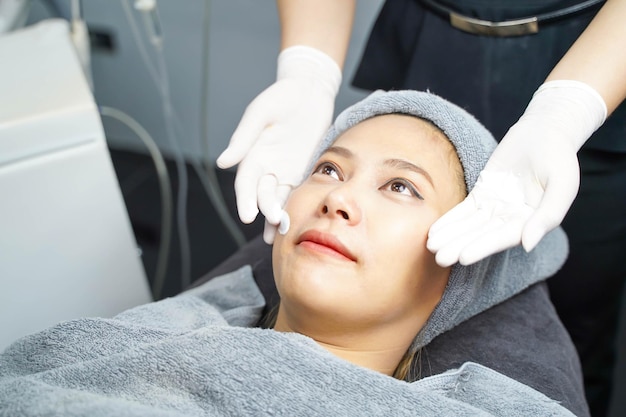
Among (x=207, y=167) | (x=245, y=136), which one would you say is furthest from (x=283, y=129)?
(x=207, y=167)

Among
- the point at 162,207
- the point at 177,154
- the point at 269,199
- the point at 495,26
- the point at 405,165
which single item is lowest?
the point at 162,207

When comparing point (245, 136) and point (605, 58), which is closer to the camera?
point (605, 58)

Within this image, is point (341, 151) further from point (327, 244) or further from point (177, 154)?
point (177, 154)

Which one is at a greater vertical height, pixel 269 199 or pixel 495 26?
pixel 495 26

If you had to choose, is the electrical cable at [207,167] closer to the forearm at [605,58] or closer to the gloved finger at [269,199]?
the gloved finger at [269,199]

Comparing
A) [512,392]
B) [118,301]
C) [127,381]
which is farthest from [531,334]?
[118,301]

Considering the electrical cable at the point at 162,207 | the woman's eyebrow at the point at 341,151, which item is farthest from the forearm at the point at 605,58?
the electrical cable at the point at 162,207

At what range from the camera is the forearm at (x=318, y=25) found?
1313mm

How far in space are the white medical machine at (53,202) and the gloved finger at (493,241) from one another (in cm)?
74

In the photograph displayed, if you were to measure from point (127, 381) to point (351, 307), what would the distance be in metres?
0.34

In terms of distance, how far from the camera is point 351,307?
0.94 m

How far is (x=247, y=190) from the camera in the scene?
1.11 meters

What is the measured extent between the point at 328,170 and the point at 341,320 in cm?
29

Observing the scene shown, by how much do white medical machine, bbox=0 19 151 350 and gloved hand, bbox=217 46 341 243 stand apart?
30 centimetres
